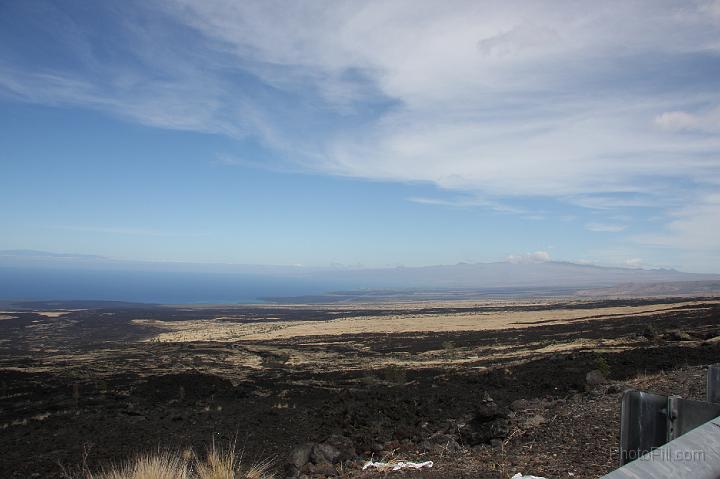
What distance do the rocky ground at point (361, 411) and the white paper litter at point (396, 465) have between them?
0.22 m

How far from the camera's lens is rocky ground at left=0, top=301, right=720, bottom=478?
26.7 ft

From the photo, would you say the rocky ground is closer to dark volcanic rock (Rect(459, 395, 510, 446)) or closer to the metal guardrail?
dark volcanic rock (Rect(459, 395, 510, 446))

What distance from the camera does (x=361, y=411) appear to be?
42.2 ft

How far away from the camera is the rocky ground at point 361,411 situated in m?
8.13

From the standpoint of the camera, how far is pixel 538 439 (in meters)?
8.12

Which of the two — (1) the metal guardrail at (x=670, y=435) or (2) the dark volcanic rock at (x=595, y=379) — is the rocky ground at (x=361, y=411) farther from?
(1) the metal guardrail at (x=670, y=435)

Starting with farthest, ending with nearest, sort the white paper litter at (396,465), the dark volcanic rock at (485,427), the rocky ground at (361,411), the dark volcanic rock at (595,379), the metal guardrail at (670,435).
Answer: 1. the dark volcanic rock at (595,379)
2. the dark volcanic rock at (485,427)
3. the rocky ground at (361,411)
4. the white paper litter at (396,465)
5. the metal guardrail at (670,435)

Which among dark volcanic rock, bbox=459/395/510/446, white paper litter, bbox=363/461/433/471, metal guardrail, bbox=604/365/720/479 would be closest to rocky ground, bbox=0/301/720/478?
dark volcanic rock, bbox=459/395/510/446

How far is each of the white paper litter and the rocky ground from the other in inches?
8.5

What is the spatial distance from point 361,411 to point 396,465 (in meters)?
5.15

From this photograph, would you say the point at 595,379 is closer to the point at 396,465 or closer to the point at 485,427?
the point at 485,427

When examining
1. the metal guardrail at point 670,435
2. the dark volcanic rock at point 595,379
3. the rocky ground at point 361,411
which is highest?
the metal guardrail at point 670,435

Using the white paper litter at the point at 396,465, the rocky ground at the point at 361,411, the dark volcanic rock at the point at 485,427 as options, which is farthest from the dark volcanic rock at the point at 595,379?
the white paper litter at the point at 396,465

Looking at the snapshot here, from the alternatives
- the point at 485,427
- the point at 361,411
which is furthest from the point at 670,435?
the point at 361,411
